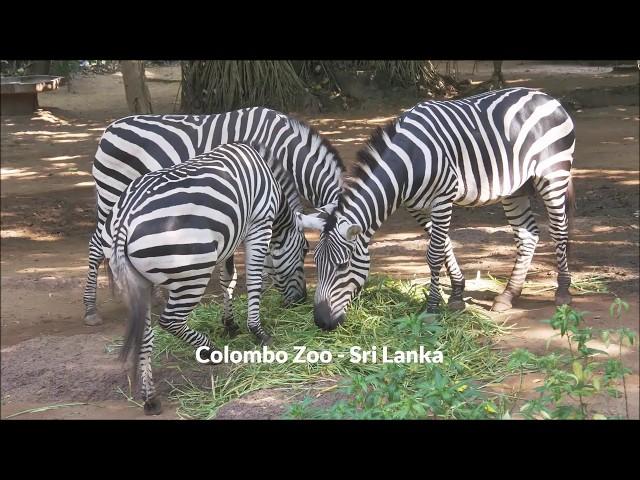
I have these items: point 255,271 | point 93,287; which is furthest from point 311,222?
point 93,287

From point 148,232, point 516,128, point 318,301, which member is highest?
point 516,128

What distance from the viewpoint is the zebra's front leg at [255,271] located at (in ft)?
18.0

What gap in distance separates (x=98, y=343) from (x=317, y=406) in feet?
6.28

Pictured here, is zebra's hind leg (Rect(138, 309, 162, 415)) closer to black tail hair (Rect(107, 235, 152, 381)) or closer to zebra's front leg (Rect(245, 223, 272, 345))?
black tail hair (Rect(107, 235, 152, 381))

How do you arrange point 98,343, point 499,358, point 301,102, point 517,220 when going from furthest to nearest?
point 301,102 < point 517,220 < point 98,343 < point 499,358

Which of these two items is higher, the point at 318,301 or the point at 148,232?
the point at 148,232

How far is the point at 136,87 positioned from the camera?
8922 mm

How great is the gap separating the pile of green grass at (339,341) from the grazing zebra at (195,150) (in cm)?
88

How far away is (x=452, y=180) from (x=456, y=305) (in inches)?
37.7

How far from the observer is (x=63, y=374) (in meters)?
5.20

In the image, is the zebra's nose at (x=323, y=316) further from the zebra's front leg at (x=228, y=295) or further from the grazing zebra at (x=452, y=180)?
the zebra's front leg at (x=228, y=295)

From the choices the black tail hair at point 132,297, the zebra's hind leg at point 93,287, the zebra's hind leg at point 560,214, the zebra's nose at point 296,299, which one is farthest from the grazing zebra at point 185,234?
the zebra's hind leg at point 560,214

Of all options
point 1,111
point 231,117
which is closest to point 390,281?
point 231,117

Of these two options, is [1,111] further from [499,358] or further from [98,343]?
[499,358]
